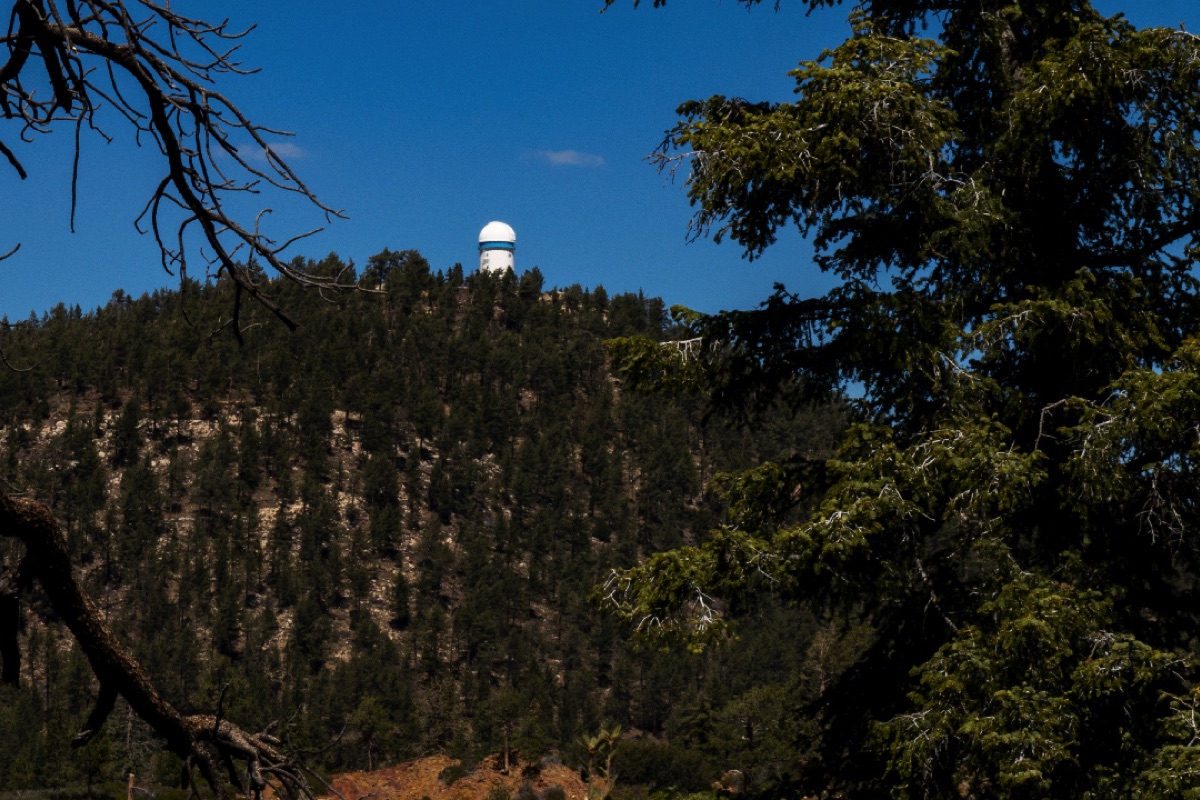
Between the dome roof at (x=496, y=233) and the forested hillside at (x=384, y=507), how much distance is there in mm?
4403

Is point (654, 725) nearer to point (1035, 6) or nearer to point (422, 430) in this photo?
point (422, 430)

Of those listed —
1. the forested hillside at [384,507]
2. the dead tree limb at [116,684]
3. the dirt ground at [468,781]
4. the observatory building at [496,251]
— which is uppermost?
the observatory building at [496,251]

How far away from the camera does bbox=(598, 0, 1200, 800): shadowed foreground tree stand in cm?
717

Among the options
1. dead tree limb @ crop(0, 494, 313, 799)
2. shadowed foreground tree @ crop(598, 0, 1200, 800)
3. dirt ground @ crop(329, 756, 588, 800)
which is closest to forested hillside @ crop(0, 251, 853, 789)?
dirt ground @ crop(329, 756, 588, 800)

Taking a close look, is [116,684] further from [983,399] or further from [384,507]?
[384,507]

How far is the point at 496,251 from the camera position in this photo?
130375mm

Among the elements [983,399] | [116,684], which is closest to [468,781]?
[983,399]

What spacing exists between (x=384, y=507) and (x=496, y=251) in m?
34.9

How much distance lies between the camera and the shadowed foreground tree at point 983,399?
7172 millimetres

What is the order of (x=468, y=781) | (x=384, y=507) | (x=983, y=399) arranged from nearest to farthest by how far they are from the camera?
1. (x=983, y=399)
2. (x=468, y=781)
3. (x=384, y=507)

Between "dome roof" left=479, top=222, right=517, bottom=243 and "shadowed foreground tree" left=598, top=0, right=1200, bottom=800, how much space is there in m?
119

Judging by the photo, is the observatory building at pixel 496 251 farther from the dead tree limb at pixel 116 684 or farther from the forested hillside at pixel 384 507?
the dead tree limb at pixel 116 684

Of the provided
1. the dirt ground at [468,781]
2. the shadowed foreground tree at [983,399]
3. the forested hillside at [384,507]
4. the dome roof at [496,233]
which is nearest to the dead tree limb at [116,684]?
the shadowed foreground tree at [983,399]

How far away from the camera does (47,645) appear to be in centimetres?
8194
